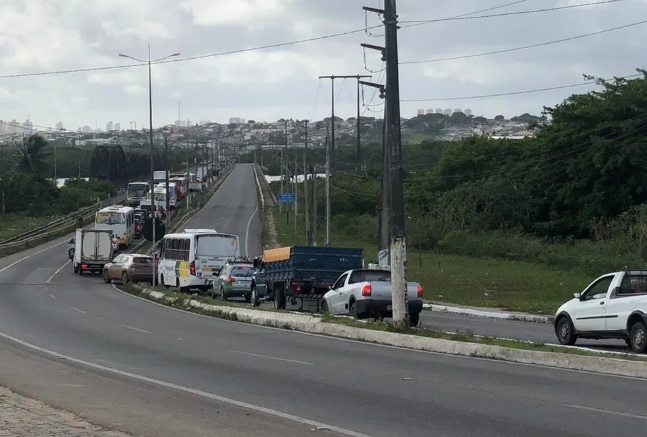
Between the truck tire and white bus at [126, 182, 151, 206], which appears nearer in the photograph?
the truck tire

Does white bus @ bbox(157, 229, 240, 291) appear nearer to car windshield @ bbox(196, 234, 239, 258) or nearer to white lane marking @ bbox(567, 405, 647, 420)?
car windshield @ bbox(196, 234, 239, 258)

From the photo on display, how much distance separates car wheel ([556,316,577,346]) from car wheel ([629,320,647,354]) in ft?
7.40

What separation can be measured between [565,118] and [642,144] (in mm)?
6913

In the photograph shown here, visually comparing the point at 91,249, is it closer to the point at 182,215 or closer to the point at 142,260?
the point at 142,260

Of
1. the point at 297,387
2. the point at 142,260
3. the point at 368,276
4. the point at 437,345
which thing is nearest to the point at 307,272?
the point at 368,276

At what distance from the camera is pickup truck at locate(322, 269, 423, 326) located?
26.5 m

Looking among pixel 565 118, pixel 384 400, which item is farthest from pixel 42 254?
pixel 384 400

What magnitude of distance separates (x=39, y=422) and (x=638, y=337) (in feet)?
39.0

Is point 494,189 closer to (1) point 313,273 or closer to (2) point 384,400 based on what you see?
(1) point 313,273

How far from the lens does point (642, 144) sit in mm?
60875

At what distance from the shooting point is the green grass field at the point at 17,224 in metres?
89.3

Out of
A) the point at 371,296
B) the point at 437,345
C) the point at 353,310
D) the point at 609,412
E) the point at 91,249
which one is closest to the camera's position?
the point at 609,412

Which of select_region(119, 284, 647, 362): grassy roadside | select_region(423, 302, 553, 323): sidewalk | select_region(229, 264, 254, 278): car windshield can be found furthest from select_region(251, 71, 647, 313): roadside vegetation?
select_region(119, 284, 647, 362): grassy roadside

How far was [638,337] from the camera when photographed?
742 inches
